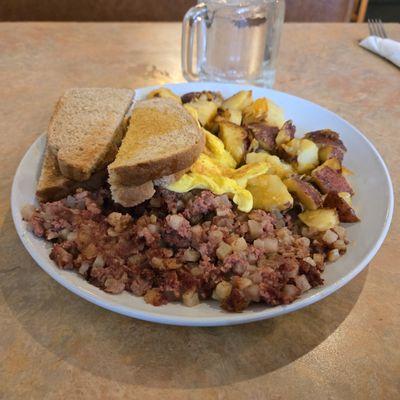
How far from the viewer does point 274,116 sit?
152cm

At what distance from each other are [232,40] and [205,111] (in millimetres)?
570

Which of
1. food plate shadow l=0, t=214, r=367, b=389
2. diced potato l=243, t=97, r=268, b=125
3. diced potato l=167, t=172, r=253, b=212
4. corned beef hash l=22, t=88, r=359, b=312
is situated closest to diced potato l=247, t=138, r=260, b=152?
corned beef hash l=22, t=88, r=359, b=312

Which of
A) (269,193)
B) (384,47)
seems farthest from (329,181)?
(384,47)

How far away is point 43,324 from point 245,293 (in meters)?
0.46

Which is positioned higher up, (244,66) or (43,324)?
(244,66)

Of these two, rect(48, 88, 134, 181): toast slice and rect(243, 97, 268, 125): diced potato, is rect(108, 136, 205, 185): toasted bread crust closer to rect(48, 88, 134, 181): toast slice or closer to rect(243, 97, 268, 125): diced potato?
rect(48, 88, 134, 181): toast slice

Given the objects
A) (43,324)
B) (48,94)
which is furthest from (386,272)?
(48,94)

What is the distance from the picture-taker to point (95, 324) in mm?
995

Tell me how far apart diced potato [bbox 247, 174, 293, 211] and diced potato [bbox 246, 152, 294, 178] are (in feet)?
0.23

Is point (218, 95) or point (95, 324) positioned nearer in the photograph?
point (95, 324)

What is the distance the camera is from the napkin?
221 centimetres

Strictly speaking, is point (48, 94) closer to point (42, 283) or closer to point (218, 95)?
point (218, 95)

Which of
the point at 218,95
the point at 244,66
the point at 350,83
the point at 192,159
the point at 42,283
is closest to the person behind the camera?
the point at 42,283

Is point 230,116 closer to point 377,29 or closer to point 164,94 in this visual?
point 164,94
